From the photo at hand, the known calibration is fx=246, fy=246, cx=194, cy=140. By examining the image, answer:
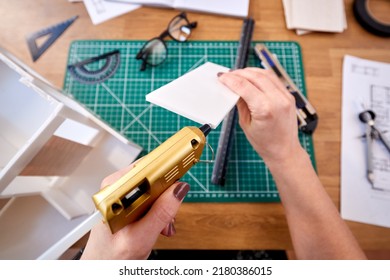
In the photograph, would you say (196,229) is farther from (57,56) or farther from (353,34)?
(353,34)

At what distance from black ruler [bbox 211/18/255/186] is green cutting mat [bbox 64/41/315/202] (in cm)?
2

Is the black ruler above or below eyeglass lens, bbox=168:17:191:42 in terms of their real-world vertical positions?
below

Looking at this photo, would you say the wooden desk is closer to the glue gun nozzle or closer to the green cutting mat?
the green cutting mat

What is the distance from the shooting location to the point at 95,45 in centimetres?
82

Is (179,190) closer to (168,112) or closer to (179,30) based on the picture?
(168,112)

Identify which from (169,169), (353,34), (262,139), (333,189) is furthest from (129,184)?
(353,34)

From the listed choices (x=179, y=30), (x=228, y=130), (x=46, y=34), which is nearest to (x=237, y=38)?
(x=179, y=30)

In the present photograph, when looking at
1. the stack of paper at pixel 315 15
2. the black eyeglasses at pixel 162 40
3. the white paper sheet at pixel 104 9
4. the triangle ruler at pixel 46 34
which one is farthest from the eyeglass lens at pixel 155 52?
the stack of paper at pixel 315 15

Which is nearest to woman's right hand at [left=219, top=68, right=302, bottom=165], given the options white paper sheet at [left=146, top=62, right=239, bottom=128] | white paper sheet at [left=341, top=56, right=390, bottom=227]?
white paper sheet at [left=146, top=62, right=239, bottom=128]

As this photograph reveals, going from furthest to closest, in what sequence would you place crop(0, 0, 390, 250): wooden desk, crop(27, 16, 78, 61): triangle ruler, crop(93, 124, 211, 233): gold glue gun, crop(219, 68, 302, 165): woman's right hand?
crop(27, 16, 78, 61): triangle ruler < crop(0, 0, 390, 250): wooden desk < crop(219, 68, 302, 165): woman's right hand < crop(93, 124, 211, 233): gold glue gun

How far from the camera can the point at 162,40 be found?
31.9 inches

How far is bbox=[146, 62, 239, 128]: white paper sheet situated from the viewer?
0.42 meters

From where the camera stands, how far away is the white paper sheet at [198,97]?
42 cm

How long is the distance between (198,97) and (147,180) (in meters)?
0.20
